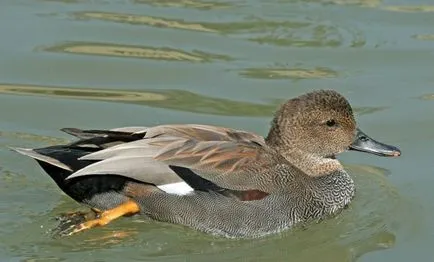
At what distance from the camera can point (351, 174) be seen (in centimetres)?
943

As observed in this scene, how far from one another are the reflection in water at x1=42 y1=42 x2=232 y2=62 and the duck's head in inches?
110

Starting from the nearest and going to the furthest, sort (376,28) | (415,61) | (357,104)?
1. (357,104)
2. (415,61)
3. (376,28)

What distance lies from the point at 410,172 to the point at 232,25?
3.38 meters

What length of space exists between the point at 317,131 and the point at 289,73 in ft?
8.16

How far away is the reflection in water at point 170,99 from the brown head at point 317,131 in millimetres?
1498

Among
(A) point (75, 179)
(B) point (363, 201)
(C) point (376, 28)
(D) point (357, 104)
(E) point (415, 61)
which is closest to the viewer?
(A) point (75, 179)

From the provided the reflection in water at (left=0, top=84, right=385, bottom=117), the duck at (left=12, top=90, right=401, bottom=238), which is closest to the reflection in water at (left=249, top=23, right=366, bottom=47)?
the reflection in water at (left=0, top=84, right=385, bottom=117)

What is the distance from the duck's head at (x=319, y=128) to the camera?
8.64 metres

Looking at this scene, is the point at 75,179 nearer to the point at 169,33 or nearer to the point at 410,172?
the point at 410,172

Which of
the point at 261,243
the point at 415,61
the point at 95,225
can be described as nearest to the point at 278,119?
the point at 261,243

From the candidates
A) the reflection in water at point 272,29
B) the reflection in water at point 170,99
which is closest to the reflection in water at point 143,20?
the reflection in water at point 272,29

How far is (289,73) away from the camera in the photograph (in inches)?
Answer: 439

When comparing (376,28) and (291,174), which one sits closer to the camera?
(291,174)

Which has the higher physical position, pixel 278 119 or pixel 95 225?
pixel 278 119
